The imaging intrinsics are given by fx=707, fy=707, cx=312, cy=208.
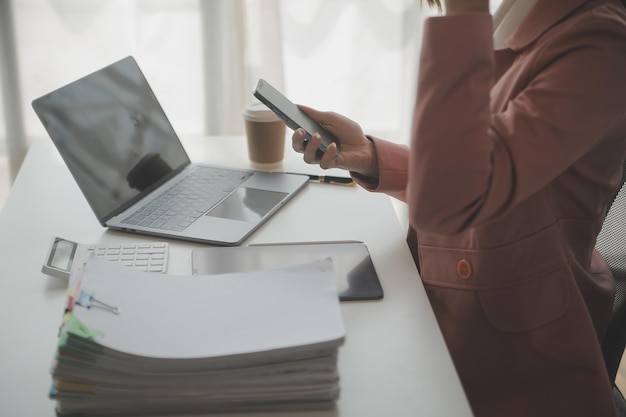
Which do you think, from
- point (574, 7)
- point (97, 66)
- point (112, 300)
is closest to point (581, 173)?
point (574, 7)

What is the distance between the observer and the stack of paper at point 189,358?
646mm

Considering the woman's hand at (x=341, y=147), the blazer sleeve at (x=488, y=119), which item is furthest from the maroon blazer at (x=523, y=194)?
the woman's hand at (x=341, y=147)

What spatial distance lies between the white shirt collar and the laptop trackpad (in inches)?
16.5

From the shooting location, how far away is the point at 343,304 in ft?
2.79

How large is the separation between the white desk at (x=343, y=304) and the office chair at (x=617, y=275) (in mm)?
311

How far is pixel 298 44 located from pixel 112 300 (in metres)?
1.27

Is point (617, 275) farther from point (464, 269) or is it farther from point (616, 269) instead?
point (464, 269)

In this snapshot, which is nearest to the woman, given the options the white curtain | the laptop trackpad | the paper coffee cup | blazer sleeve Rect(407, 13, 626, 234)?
blazer sleeve Rect(407, 13, 626, 234)

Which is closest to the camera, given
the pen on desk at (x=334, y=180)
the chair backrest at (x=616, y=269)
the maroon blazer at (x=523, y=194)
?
the maroon blazer at (x=523, y=194)

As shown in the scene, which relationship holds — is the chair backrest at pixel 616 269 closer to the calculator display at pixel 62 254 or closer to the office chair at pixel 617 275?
the office chair at pixel 617 275

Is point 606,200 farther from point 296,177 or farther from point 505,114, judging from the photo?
point 296,177

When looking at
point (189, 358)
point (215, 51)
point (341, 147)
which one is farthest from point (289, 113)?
point (215, 51)

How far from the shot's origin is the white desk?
2.28 ft

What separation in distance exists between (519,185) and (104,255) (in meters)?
0.53
